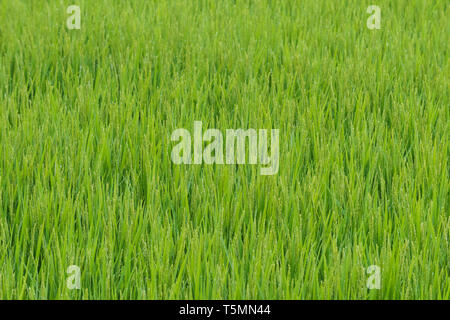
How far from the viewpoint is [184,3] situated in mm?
4113

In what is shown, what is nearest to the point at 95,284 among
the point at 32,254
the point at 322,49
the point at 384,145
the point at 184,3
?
the point at 32,254

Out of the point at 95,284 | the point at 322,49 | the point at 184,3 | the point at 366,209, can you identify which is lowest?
the point at 95,284

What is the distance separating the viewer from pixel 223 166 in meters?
2.18

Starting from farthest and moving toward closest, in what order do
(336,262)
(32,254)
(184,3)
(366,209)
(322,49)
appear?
(184,3) < (322,49) < (366,209) < (32,254) < (336,262)

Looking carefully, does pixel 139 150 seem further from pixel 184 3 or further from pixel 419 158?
pixel 184 3

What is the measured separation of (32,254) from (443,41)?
8.59ft

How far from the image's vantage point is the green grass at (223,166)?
174 centimetres

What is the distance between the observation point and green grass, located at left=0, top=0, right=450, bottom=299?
1738 millimetres

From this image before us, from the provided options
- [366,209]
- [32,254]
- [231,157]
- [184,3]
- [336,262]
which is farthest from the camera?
[184,3]

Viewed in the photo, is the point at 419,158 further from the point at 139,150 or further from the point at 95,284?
the point at 95,284

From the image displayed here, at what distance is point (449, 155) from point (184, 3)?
7.36 ft

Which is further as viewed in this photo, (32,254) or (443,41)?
(443,41)

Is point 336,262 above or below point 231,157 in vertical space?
below

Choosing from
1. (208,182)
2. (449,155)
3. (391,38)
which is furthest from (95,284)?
(391,38)
